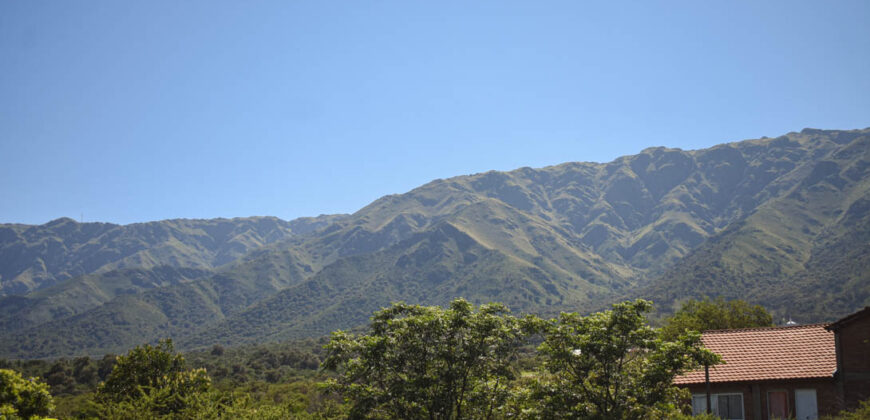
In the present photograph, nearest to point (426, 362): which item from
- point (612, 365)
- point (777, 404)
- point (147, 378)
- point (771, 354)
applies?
point (612, 365)

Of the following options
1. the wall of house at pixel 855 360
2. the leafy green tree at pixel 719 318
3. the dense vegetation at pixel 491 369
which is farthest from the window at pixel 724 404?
the leafy green tree at pixel 719 318

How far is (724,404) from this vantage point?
83.4 feet

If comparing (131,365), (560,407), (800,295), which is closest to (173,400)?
(131,365)

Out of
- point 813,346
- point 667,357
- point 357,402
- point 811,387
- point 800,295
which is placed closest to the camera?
point 667,357

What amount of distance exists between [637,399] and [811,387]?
13780mm

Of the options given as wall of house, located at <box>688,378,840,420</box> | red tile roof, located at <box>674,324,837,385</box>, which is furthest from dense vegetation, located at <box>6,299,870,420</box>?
red tile roof, located at <box>674,324,837,385</box>

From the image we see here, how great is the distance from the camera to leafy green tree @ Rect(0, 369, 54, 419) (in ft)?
49.9

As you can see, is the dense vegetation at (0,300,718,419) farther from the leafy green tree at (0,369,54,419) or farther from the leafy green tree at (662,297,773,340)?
the leafy green tree at (662,297,773,340)

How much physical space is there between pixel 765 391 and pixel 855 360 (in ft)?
11.8

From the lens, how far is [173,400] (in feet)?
69.1

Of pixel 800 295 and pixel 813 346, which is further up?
pixel 800 295

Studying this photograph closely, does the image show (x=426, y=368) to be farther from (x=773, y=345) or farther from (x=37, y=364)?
(x=37, y=364)

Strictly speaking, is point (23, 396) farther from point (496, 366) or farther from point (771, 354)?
point (771, 354)

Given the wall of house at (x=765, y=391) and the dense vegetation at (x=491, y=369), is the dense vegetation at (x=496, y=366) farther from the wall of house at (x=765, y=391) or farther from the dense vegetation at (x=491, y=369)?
the wall of house at (x=765, y=391)
